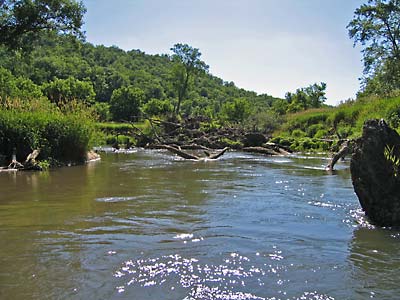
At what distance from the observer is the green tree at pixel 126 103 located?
299ft

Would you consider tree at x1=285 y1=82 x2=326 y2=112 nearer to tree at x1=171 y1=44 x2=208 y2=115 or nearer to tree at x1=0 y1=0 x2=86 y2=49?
tree at x1=171 y1=44 x2=208 y2=115

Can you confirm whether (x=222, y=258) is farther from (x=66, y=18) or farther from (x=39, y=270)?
(x=66, y=18)

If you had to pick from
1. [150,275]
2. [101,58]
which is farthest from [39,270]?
[101,58]

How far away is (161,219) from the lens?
7.86m

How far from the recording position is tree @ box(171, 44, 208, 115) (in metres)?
74.7

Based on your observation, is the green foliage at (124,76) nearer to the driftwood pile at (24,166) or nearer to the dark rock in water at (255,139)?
the dark rock in water at (255,139)

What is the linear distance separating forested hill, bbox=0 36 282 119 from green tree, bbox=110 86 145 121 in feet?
7.28

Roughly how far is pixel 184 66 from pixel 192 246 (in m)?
72.0

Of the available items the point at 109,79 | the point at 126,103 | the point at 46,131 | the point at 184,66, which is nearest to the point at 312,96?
the point at 184,66

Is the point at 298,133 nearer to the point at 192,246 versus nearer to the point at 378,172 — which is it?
the point at 378,172

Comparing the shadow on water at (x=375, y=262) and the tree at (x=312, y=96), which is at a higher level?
the tree at (x=312, y=96)

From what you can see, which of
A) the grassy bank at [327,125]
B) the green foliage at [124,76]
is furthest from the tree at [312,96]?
the grassy bank at [327,125]

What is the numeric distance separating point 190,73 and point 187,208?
6928cm

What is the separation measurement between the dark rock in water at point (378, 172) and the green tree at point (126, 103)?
8428 cm
